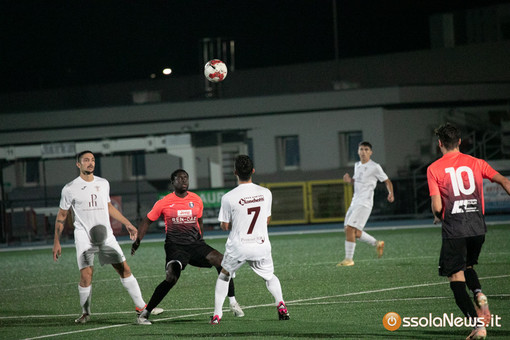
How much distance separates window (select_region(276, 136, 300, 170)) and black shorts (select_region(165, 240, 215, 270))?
2905 centimetres

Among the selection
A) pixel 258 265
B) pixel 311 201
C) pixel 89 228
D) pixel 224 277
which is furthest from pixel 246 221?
pixel 311 201

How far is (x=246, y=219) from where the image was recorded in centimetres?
916

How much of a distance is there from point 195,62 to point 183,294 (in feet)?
131

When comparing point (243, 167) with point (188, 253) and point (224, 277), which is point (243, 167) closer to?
point (224, 277)

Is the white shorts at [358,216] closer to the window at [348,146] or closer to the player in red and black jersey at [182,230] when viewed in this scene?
the player in red and black jersey at [182,230]

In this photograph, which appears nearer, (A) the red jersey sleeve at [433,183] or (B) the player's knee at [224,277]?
(A) the red jersey sleeve at [433,183]

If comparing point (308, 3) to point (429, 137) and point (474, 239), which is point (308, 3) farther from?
point (474, 239)

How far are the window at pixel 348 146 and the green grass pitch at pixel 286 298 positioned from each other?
18.4m

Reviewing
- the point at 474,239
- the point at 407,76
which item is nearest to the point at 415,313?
the point at 474,239

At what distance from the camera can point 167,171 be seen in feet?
132

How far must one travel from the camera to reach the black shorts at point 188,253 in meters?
10.2

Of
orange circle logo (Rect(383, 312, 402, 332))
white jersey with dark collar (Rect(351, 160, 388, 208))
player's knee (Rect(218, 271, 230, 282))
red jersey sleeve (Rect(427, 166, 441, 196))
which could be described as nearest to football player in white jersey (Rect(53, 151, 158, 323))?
player's knee (Rect(218, 271, 230, 282))

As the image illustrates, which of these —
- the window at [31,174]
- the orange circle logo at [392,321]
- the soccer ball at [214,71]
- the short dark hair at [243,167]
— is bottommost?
the orange circle logo at [392,321]

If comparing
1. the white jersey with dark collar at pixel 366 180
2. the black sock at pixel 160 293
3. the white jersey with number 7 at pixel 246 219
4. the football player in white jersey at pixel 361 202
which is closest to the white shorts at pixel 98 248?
the black sock at pixel 160 293
